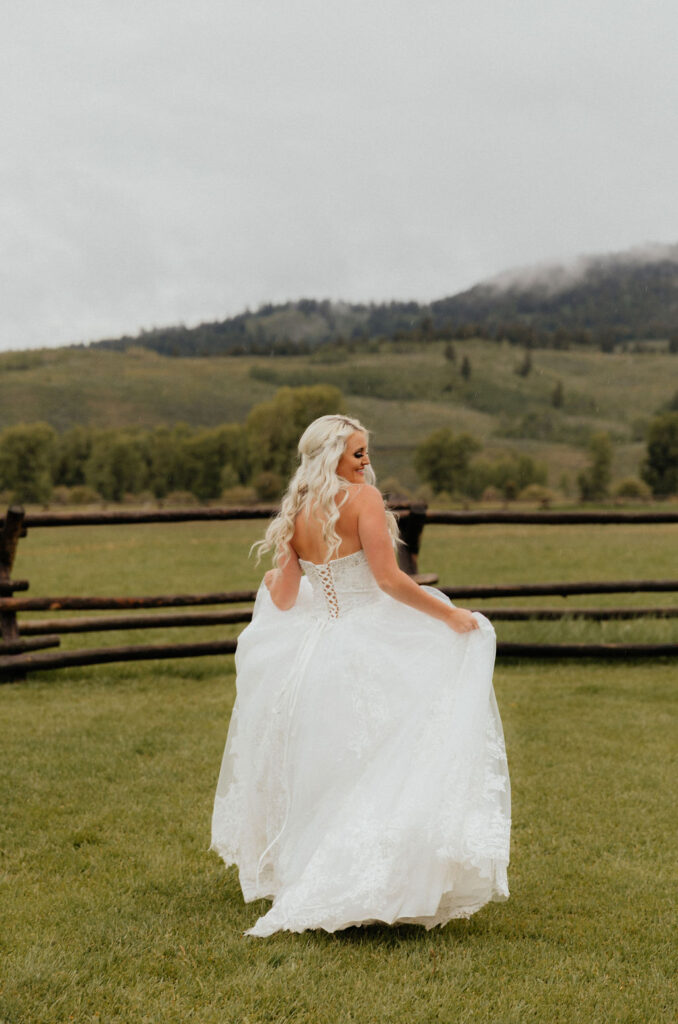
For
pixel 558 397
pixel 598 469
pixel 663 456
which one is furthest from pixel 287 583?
pixel 558 397

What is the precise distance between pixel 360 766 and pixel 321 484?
1.23 metres

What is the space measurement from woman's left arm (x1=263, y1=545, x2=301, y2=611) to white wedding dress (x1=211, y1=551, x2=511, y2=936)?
0.21ft

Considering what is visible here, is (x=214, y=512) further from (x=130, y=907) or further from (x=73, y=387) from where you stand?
(x=73, y=387)

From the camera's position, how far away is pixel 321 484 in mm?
3975

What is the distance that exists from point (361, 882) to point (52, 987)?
48.2 inches

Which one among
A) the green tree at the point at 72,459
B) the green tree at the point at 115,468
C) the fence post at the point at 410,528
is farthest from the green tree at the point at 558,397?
the fence post at the point at 410,528

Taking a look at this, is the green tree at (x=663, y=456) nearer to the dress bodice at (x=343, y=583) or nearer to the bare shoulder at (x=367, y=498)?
the dress bodice at (x=343, y=583)

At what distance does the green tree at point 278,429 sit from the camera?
387ft

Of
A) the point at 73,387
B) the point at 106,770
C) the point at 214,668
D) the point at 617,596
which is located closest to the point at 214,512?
the point at 214,668

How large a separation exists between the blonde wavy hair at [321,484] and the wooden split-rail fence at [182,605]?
4.48m

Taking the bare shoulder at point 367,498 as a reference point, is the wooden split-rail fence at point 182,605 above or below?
below

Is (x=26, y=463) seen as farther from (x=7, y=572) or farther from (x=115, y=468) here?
(x=7, y=572)

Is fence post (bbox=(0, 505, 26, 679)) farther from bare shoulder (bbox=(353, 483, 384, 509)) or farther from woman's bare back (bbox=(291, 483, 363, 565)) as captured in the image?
bare shoulder (bbox=(353, 483, 384, 509))

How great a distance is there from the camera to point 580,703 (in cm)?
819
